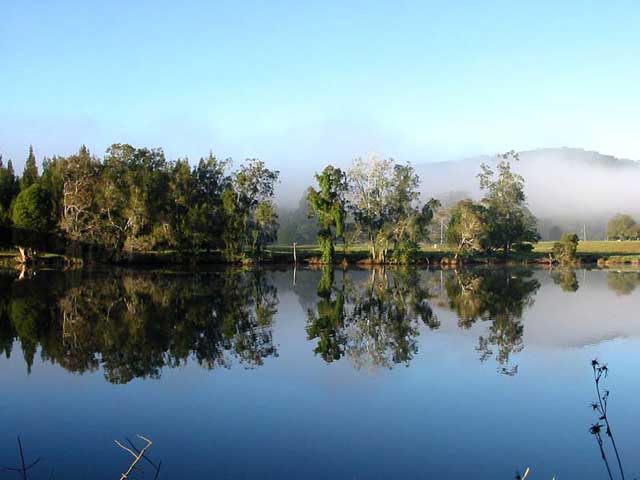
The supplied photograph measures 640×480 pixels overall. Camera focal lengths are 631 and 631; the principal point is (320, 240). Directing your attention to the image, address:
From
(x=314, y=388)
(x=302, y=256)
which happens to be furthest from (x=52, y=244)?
(x=314, y=388)

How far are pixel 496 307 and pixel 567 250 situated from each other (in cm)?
5465

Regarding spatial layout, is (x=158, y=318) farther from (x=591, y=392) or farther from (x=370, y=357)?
(x=591, y=392)

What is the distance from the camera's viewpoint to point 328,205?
70.7m

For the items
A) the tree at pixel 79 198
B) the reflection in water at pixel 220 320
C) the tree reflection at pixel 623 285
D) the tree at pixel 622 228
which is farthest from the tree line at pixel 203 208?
the tree at pixel 622 228

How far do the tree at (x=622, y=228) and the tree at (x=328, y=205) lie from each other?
4079 inches

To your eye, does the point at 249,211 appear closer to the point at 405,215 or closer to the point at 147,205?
the point at 147,205

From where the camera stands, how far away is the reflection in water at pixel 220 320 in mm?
17562

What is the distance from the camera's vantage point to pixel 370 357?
1753cm

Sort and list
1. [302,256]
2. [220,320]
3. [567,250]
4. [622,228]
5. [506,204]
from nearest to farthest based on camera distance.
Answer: [220,320], [302,256], [567,250], [506,204], [622,228]

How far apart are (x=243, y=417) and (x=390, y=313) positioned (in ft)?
53.2

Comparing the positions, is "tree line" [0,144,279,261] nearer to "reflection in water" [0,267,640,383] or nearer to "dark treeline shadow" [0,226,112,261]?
"dark treeline shadow" [0,226,112,261]

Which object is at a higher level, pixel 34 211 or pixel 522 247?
pixel 34 211

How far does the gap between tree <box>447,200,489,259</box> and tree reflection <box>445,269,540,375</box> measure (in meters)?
25.8

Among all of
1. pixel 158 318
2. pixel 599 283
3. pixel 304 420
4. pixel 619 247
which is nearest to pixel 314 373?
pixel 304 420
